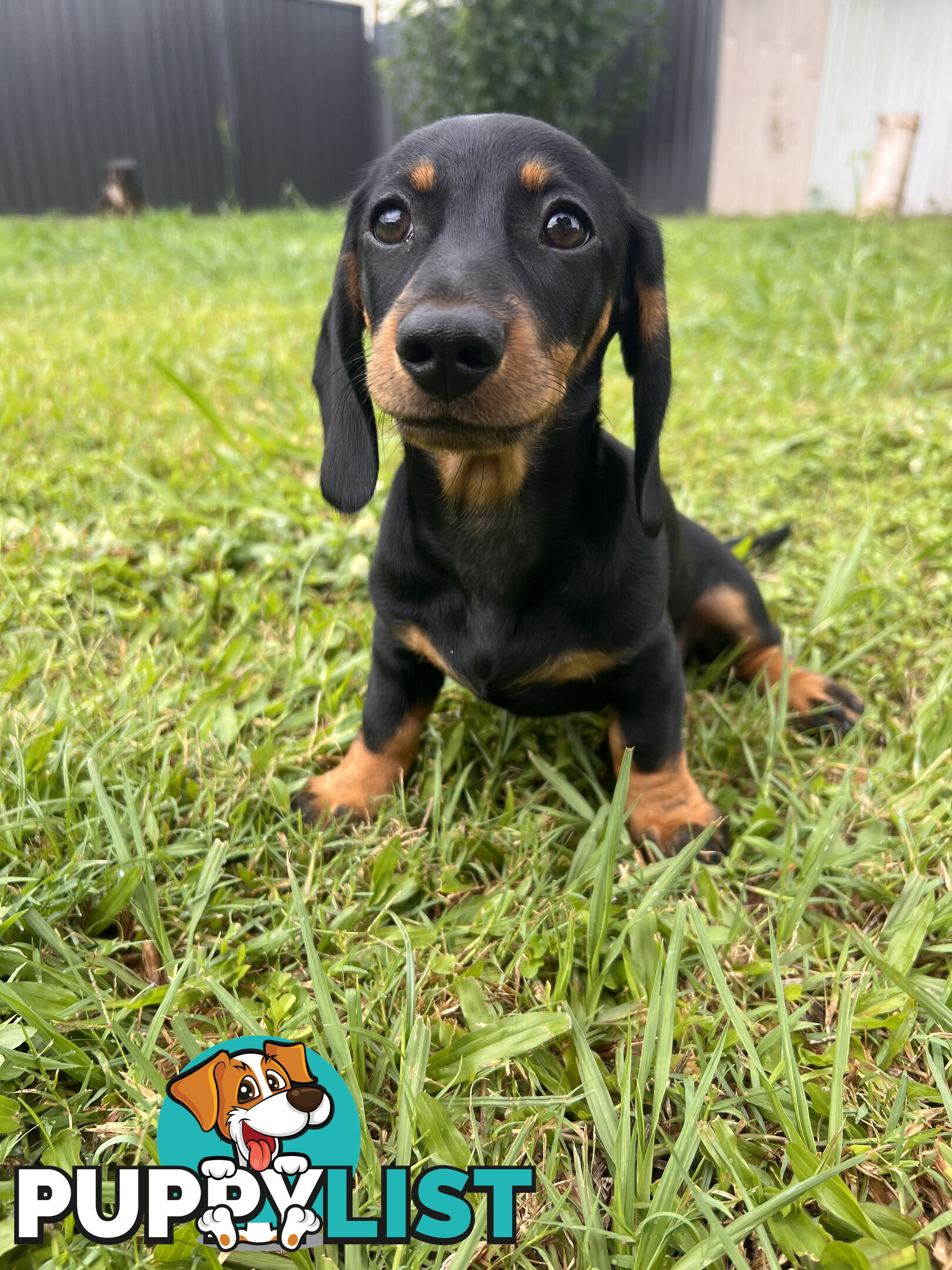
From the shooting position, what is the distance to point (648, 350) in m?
1.90

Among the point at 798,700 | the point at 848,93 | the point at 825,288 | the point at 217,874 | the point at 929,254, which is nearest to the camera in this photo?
the point at 217,874

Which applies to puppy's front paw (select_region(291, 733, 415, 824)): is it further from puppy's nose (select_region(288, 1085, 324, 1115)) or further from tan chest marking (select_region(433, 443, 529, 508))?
puppy's nose (select_region(288, 1085, 324, 1115))

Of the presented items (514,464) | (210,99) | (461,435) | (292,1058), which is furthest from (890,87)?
(292,1058)

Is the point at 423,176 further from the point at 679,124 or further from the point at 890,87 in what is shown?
the point at 679,124

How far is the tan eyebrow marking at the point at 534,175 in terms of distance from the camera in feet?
5.53

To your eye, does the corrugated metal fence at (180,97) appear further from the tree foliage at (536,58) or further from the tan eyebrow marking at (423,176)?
the tan eyebrow marking at (423,176)

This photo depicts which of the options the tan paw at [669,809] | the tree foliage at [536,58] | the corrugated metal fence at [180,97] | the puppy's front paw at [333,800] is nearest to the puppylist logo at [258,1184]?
the puppy's front paw at [333,800]

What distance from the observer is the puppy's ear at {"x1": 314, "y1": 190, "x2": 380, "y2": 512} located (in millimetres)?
1970

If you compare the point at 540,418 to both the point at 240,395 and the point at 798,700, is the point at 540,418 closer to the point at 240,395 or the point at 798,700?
the point at 798,700

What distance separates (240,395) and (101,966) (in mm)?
3641

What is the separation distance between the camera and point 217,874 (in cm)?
176

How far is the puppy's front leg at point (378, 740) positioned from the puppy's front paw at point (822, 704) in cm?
110

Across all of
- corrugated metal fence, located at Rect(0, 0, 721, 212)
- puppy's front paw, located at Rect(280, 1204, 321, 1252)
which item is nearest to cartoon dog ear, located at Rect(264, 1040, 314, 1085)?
puppy's front paw, located at Rect(280, 1204, 321, 1252)

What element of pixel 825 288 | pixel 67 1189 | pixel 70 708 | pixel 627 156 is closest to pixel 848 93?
pixel 627 156
